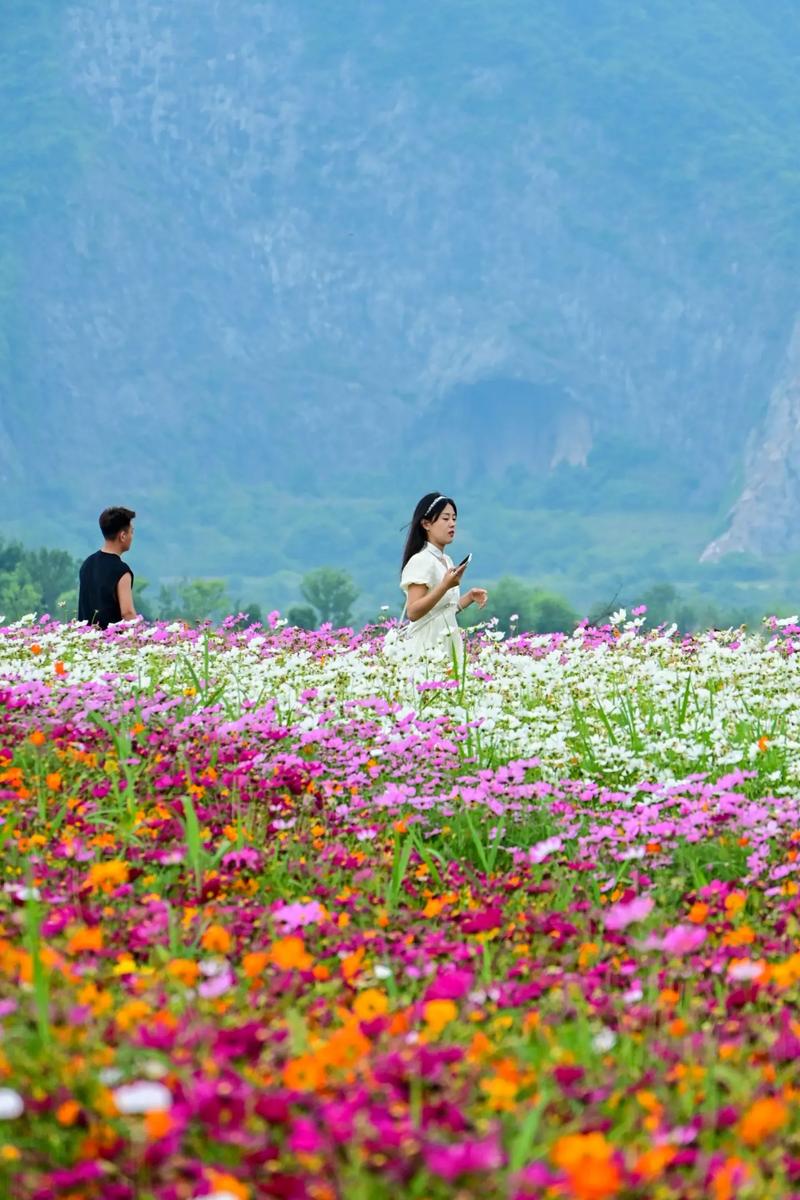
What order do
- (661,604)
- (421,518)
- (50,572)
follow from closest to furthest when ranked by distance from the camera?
(421,518), (50,572), (661,604)

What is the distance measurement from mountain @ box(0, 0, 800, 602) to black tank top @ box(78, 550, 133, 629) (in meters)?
147

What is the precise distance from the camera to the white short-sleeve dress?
986cm

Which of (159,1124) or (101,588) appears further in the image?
(101,588)

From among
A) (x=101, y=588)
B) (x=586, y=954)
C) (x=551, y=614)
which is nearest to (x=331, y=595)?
(x=551, y=614)

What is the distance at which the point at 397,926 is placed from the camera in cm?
525

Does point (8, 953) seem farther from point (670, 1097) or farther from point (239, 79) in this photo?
point (239, 79)

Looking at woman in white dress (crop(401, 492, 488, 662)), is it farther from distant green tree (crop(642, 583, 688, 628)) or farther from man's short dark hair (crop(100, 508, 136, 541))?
distant green tree (crop(642, 583, 688, 628))

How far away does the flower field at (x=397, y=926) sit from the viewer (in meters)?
Answer: 2.75

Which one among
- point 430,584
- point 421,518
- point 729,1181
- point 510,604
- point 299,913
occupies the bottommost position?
point 729,1181

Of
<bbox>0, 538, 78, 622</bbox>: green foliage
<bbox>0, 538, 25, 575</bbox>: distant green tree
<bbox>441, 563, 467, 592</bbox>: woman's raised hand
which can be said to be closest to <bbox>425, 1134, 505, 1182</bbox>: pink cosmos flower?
<bbox>441, 563, 467, 592</bbox>: woman's raised hand

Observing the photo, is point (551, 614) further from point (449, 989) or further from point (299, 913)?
point (449, 989)

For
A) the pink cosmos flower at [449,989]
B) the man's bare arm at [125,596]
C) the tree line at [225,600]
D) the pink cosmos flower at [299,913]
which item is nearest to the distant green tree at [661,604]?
the tree line at [225,600]

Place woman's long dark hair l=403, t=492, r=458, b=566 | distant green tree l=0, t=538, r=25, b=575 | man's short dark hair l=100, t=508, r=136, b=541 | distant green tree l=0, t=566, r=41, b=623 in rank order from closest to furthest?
woman's long dark hair l=403, t=492, r=458, b=566 → man's short dark hair l=100, t=508, r=136, b=541 → distant green tree l=0, t=566, r=41, b=623 → distant green tree l=0, t=538, r=25, b=575

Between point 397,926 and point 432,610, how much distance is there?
482 cm
